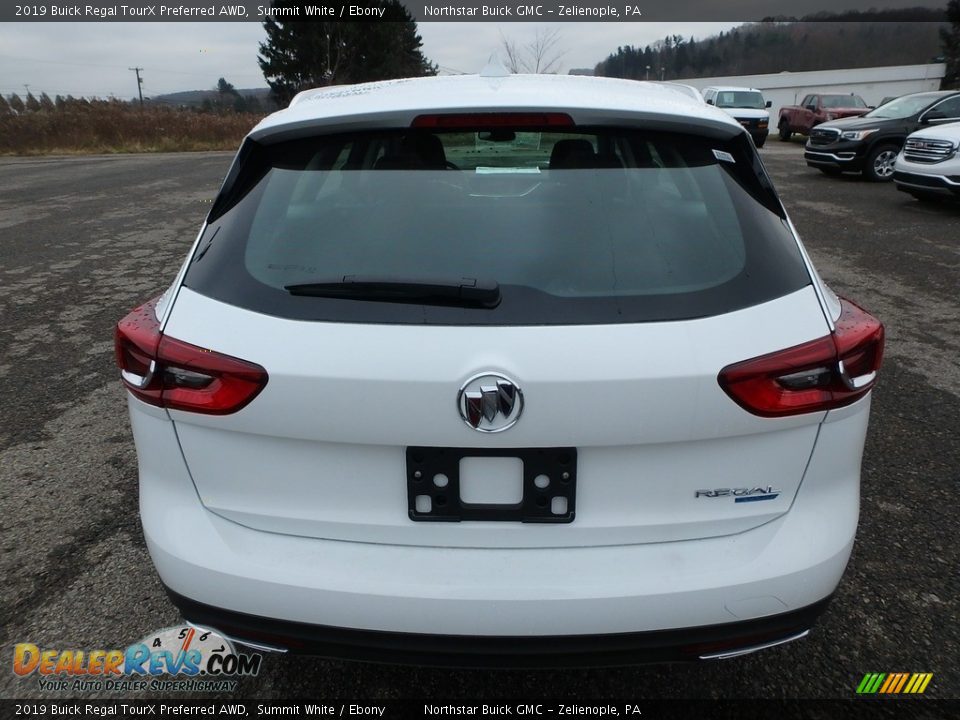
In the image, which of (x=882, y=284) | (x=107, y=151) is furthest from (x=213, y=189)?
(x=107, y=151)

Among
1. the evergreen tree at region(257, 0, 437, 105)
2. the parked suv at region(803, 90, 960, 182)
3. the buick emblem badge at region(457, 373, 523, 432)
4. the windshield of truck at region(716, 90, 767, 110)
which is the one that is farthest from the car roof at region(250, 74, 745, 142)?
the evergreen tree at region(257, 0, 437, 105)

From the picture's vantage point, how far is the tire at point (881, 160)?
1443 centimetres

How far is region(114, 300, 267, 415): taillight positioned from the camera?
163cm

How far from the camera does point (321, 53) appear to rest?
49.5m

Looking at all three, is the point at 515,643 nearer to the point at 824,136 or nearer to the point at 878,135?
the point at 878,135

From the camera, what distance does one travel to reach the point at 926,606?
2.53m

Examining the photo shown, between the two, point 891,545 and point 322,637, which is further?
point 891,545

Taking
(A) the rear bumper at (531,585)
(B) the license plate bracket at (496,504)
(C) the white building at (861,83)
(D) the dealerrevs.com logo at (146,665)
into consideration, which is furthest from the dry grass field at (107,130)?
(C) the white building at (861,83)

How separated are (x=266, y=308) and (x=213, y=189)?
44.7ft

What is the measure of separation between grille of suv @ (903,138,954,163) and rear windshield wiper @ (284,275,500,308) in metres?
11.4

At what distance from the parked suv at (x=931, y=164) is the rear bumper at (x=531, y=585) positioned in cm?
1078

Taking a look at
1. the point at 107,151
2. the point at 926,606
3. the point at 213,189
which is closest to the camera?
the point at 926,606

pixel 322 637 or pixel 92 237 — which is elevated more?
pixel 322 637

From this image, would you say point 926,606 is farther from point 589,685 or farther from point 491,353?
point 491,353
